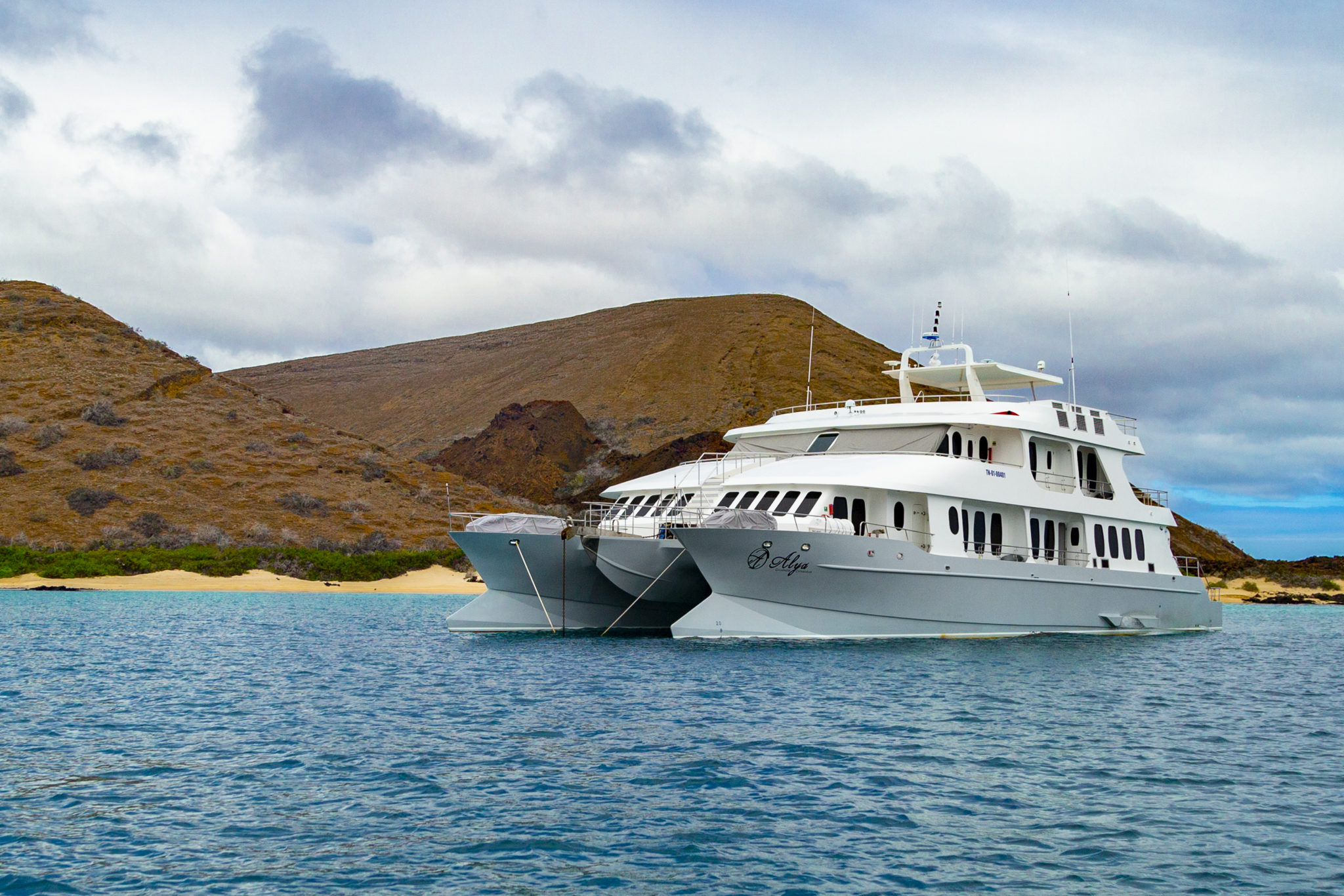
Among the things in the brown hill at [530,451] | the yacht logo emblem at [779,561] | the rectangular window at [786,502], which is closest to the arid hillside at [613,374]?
the brown hill at [530,451]

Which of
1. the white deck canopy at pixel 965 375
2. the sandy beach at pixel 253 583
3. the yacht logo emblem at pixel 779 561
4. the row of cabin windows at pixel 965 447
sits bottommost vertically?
the sandy beach at pixel 253 583

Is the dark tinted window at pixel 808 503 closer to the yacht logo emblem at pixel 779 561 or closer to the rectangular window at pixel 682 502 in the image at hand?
the yacht logo emblem at pixel 779 561

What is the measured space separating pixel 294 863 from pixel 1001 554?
73.6ft

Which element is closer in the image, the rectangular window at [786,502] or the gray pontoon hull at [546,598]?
the rectangular window at [786,502]

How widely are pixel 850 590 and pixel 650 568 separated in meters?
5.53

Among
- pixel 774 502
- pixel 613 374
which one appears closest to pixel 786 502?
pixel 774 502

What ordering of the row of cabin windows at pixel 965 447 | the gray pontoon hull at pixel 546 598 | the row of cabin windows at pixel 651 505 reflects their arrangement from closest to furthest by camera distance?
the gray pontoon hull at pixel 546 598, the row of cabin windows at pixel 965 447, the row of cabin windows at pixel 651 505

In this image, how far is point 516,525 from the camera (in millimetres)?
28906

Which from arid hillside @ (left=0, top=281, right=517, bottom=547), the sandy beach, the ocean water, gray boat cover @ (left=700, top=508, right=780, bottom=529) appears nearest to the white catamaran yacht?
gray boat cover @ (left=700, top=508, right=780, bottom=529)

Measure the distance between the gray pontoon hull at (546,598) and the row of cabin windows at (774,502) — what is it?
3865mm

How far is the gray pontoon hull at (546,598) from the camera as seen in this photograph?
2908 centimetres

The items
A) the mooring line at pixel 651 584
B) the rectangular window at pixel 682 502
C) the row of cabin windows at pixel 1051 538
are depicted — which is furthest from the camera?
the rectangular window at pixel 682 502

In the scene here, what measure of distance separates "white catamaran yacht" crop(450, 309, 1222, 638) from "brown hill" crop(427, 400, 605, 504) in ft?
177

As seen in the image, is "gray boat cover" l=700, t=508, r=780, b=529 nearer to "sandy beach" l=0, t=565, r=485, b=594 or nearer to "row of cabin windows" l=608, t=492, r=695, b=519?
"row of cabin windows" l=608, t=492, r=695, b=519
